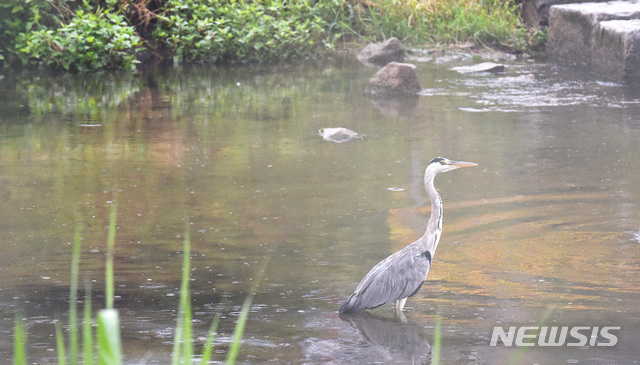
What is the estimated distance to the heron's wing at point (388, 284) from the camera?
417 cm

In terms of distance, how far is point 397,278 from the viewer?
4.22 metres

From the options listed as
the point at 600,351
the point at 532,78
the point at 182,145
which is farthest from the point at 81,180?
the point at 532,78

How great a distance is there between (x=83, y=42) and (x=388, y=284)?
342 inches

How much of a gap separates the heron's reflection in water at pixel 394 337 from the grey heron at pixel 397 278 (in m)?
0.09

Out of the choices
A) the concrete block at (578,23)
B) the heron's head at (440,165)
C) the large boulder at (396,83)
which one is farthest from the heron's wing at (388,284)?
the concrete block at (578,23)

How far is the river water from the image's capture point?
4.11m

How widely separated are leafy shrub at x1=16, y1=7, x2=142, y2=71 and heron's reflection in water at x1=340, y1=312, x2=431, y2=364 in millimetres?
8493

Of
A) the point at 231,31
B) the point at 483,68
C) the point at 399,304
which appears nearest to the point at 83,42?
the point at 231,31

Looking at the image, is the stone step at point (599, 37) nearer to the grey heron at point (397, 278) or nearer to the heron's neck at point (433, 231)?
the heron's neck at point (433, 231)

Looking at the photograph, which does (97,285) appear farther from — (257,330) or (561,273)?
(561,273)

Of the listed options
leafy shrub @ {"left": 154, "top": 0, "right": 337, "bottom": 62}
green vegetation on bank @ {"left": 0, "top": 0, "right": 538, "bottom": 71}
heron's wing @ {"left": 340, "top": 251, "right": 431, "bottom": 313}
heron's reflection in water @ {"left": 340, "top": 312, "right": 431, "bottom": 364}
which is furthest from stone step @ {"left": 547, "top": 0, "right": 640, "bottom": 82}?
heron's reflection in water @ {"left": 340, "top": 312, "right": 431, "bottom": 364}

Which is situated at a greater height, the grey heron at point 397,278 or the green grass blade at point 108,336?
the green grass blade at point 108,336

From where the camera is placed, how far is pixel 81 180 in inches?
265

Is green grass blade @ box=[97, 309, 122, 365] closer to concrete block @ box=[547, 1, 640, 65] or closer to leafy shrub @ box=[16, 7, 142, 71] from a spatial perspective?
leafy shrub @ box=[16, 7, 142, 71]
